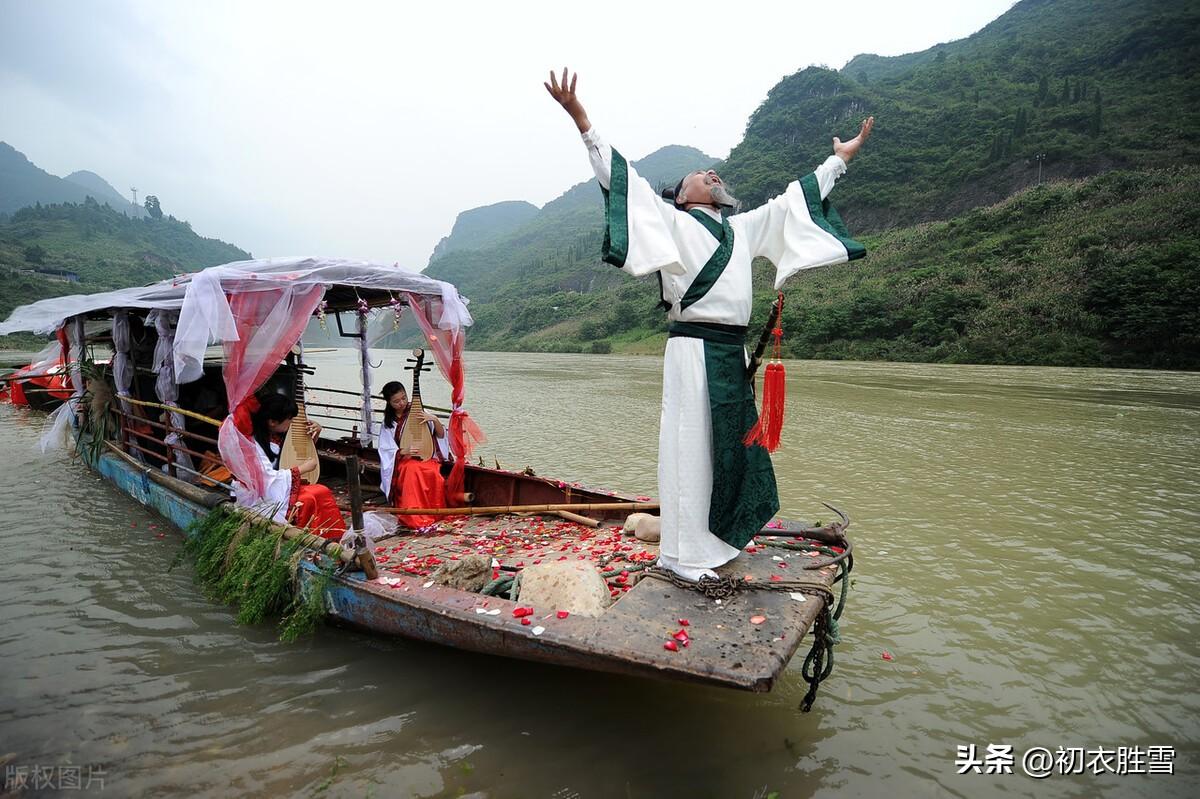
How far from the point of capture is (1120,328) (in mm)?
22344

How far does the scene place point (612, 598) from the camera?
3.24m

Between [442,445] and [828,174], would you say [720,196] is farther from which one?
[442,445]

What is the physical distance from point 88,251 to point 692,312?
325 feet

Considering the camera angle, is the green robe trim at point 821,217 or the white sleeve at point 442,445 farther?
the white sleeve at point 442,445

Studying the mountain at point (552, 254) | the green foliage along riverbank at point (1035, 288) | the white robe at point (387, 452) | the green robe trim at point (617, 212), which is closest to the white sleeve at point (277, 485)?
the white robe at point (387, 452)

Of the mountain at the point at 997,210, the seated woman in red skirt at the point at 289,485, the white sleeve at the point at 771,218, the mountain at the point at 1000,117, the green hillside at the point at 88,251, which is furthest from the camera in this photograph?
the green hillside at the point at 88,251

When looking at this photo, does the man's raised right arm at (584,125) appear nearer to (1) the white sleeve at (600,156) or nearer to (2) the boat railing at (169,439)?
(1) the white sleeve at (600,156)

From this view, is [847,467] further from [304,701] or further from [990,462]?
[304,701]

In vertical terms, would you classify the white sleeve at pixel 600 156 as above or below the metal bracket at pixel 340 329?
above

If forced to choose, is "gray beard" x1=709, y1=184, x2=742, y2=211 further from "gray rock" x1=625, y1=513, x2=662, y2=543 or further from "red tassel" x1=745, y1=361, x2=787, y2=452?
"gray rock" x1=625, y1=513, x2=662, y2=543

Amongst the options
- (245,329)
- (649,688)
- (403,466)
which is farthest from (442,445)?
(649,688)

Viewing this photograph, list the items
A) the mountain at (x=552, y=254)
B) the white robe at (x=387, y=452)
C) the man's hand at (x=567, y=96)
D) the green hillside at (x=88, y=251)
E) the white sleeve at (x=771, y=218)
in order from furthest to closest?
the mountain at (x=552, y=254) → the green hillside at (x=88, y=251) → the white robe at (x=387, y=452) → the white sleeve at (x=771, y=218) → the man's hand at (x=567, y=96)

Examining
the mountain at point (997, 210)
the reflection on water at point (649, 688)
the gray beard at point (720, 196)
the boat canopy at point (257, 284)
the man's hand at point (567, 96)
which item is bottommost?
the reflection on water at point (649, 688)

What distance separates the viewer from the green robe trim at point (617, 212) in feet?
9.05
